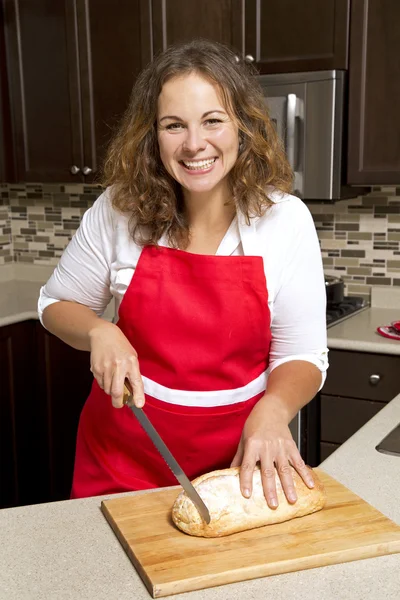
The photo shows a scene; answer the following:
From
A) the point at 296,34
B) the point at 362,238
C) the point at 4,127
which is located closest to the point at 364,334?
the point at 362,238

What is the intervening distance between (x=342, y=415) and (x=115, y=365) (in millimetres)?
1412

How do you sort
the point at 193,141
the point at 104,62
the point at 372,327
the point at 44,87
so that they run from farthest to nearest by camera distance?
the point at 44,87, the point at 104,62, the point at 372,327, the point at 193,141

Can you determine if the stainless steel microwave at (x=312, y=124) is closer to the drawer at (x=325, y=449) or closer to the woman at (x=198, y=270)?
the drawer at (x=325, y=449)

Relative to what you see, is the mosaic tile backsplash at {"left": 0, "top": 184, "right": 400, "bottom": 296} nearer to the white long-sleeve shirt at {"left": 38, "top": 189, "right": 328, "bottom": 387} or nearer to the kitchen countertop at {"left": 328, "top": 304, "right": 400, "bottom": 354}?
the kitchen countertop at {"left": 328, "top": 304, "right": 400, "bottom": 354}

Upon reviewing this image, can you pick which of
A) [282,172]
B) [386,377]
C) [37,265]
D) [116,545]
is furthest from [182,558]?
[37,265]

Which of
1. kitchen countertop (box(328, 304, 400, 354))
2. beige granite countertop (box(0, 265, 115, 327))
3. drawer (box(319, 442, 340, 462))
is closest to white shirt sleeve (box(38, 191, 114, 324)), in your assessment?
kitchen countertop (box(328, 304, 400, 354))

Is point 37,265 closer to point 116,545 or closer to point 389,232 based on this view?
point 389,232

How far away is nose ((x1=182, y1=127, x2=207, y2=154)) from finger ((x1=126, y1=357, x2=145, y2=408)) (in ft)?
1.37

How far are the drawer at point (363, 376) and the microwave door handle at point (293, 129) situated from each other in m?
0.60

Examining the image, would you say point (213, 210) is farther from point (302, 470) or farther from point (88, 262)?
point (302, 470)

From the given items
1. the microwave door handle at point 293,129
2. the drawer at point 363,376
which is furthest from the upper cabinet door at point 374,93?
the drawer at point 363,376

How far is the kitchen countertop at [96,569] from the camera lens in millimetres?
898

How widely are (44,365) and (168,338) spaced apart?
1.59 meters

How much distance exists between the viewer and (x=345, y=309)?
274 centimetres
